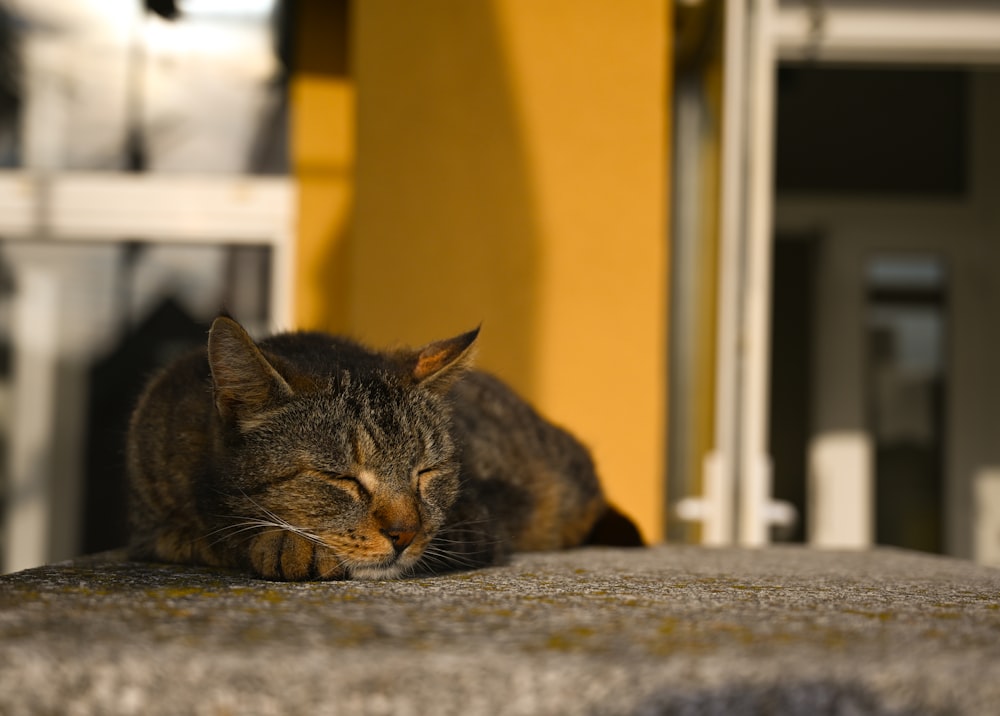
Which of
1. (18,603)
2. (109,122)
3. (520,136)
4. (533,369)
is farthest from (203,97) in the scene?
(18,603)

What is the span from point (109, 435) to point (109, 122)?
1.30 meters

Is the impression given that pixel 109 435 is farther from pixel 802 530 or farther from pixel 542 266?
pixel 802 530

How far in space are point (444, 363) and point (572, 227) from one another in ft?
4.83

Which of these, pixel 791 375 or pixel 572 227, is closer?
pixel 572 227

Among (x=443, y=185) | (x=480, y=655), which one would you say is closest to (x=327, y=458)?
(x=480, y=655)

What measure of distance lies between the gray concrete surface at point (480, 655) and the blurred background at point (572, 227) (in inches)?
50.9

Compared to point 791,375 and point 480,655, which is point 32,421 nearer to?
point 480,655

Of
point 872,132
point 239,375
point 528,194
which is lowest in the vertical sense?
point 239,375

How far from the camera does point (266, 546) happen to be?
1452mm

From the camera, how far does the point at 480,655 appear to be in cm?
80

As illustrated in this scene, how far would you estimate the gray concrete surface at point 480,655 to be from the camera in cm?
77

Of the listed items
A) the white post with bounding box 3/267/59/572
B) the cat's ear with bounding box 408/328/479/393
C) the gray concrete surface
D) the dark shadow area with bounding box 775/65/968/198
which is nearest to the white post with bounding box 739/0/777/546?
the cat's ear with bounding box 408/328/479/393

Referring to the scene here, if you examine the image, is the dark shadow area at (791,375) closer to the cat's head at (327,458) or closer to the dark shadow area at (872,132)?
the dark shadow area at (872,132)

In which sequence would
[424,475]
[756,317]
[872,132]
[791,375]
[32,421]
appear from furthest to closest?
[791,375] → [872,132] → [32,421] → [756,317] → [424,475]
